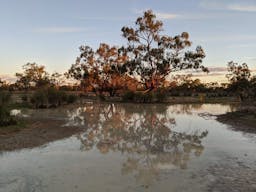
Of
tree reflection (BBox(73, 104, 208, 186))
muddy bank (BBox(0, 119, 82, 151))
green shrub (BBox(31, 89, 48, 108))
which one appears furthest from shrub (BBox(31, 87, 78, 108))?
Result: tree reflection (BBox(73, 104, 208, 186))

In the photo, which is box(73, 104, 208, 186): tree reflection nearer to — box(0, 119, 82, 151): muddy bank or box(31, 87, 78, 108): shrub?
box(0, 119, 82, 151): muddy bank

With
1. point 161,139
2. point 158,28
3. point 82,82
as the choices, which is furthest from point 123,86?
point 161,139

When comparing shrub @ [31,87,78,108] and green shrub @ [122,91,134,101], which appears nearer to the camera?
shrub @ [31,87,78,108]

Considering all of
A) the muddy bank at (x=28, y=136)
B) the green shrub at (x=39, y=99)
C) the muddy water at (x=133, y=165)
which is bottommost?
the muddy water at (x=133, y=165)

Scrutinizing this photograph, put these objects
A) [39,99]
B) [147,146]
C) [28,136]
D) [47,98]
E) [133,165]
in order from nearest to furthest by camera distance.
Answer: [133,165] < [147,146] < [28,136] < [39,99] < [47,98]

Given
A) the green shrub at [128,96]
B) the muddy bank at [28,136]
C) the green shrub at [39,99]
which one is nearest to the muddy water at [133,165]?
the muddy bank at [28,136]

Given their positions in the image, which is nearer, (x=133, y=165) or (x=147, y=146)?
(x=133, y=165)

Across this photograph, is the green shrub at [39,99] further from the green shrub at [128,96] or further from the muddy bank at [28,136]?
the green shrub at [128,96]

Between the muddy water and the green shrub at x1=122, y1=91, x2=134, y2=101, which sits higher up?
the green shrub at x1=122, y1=91, x2=134, y2=101

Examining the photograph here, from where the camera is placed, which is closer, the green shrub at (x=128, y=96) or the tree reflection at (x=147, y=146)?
the tree reflection at (x=147, y=146)

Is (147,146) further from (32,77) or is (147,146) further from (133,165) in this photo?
(32,77)

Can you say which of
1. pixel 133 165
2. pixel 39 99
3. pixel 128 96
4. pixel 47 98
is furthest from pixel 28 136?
pixel 128 96

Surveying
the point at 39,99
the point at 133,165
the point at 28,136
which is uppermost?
the point at 39,99

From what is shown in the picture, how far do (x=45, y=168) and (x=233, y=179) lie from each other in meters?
3.74
